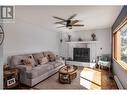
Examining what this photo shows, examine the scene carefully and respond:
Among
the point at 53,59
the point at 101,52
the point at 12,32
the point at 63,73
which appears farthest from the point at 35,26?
the point at 101,52

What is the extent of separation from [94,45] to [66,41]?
1.55 metres

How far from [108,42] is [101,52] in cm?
55

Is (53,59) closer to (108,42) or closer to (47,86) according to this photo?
(47,86)

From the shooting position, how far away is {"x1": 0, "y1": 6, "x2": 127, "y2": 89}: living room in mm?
2859

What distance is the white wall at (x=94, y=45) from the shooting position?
506 cm

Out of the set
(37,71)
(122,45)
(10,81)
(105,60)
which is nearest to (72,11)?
(122,45)

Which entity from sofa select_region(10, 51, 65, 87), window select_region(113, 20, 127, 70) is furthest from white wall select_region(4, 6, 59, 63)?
window select_region(113, 20, 127, 70)

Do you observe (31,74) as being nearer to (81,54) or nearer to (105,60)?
(105,60)

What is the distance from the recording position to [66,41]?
243 inches

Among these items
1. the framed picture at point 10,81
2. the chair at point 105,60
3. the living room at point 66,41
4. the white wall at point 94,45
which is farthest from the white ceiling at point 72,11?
the chair at point 105,60

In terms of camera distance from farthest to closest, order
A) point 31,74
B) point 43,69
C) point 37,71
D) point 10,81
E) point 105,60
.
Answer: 1. point 105,60
2. point 43,69
3. point 37,71
4. point 31,74
5. point 10,81

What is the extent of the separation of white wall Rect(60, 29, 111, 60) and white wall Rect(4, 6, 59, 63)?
2.53 feet

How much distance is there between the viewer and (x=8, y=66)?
10.7 ft

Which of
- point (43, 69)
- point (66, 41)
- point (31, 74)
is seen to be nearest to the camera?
point (31, 74)
